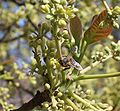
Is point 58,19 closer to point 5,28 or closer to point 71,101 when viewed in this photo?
point 71,101

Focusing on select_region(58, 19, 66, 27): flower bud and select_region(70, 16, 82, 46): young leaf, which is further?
select_region(70, 16, 82, 46): young leaf

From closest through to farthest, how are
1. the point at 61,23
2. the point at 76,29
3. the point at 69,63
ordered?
1. the point at 61,23
2. the point at 69,63
3. the point at 76,29

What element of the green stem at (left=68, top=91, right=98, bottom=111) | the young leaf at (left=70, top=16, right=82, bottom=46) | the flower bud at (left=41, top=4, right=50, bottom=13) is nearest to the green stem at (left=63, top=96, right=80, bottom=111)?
the green stem at (left=68, top=91, right=98, bottom=111)

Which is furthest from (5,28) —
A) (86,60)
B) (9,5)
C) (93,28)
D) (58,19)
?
(58,19)

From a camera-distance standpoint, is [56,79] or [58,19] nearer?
[58,19]

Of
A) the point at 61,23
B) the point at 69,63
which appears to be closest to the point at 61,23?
the point at 61,23

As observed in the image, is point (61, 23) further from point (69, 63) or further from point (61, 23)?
point (69, 63)

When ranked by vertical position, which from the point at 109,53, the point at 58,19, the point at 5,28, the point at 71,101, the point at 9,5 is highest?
the point at 9,5

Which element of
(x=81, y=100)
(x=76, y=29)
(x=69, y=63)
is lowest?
(x=81, y=100)

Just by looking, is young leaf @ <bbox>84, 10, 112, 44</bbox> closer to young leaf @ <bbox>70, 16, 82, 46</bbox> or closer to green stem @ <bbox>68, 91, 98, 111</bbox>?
young leaf @ <bbox>70, 16, 82, 46</bbox>

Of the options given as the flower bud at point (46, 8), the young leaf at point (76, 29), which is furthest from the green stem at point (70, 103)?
the flower bud at point (46, 8)

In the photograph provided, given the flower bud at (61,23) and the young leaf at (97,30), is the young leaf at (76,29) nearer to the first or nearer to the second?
the young leaf at (97,30)
